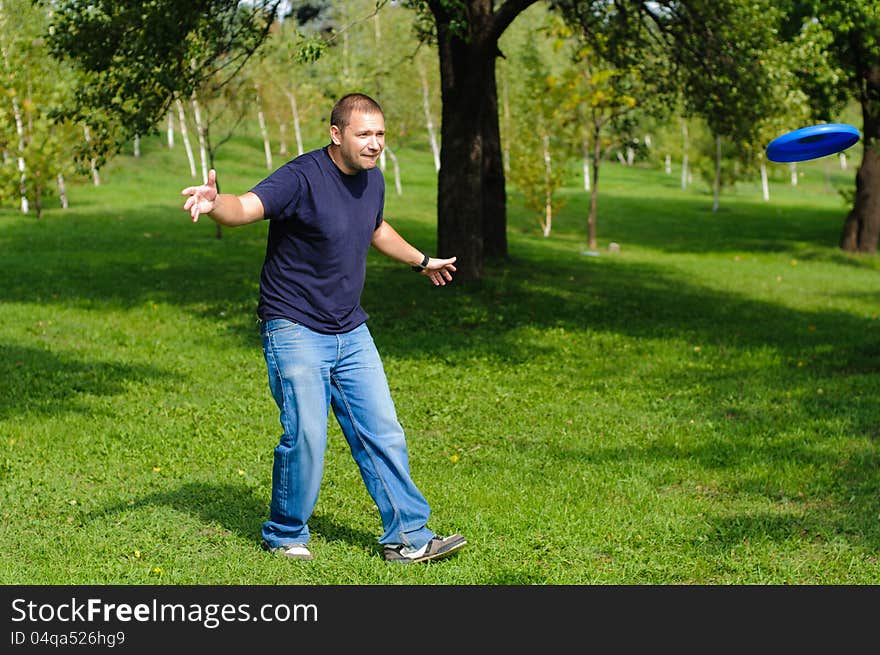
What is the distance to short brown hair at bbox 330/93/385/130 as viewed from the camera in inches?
197

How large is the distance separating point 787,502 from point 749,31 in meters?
11.1

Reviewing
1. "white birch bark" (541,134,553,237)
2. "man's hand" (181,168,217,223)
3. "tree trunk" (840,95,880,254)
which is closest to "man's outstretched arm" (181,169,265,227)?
"man's hand" (181,168,217,223)

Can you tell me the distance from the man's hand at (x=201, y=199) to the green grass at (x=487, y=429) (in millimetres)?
1786

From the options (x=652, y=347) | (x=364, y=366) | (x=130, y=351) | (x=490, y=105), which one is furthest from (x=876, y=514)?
(x=490, y=105)

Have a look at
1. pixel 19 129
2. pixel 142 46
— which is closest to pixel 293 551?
pixel 142 46

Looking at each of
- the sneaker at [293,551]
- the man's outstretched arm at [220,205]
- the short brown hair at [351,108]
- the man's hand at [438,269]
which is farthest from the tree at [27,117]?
the man's outstretched arm at [220,205]

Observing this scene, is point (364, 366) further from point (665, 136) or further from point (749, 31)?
point (665, 136)

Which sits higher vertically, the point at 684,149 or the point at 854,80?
the point at 854,80

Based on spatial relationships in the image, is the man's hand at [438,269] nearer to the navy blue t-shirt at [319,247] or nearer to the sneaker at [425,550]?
the navy blue t-shirt at [319,247]

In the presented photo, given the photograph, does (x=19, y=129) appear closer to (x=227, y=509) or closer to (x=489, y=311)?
(x=489, y=311)

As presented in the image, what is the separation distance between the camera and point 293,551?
5.50m

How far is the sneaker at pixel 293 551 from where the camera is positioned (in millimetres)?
5492

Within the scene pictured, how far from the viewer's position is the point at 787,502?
6688mm

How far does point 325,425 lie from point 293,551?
0.65 m
